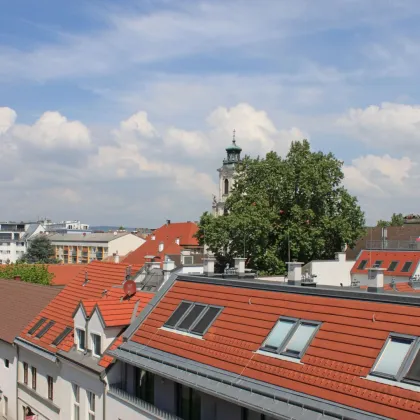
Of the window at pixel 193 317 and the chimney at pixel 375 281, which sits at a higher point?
the chimney at pixel 375 281

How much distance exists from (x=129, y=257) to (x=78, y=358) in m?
74.2

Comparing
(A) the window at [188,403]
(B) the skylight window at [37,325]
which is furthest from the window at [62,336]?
(A) the window at [188,403]

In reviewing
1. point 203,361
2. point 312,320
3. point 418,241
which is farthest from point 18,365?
point 418,241

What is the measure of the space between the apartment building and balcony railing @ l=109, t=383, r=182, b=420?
10585mm

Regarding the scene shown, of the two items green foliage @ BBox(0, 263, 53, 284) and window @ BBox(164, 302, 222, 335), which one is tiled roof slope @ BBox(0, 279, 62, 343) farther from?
green foliage @ BBox(0, 263, 53, 284)

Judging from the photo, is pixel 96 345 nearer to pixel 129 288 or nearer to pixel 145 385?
pixel 129 288

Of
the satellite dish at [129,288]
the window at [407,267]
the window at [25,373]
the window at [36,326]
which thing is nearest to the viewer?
the satellite dish at [129,288]

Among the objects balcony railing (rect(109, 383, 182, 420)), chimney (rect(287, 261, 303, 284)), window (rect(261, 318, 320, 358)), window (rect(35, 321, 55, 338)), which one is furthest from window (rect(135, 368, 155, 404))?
window (rect(35, 321, 55, 338))

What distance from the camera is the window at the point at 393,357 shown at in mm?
11266

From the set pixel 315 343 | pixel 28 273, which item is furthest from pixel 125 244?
pixel 315 343

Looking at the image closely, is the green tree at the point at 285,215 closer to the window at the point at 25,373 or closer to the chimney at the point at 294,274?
the window at the point at 25,373

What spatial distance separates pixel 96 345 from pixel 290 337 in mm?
8985

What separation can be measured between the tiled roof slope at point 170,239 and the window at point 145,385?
247 ft

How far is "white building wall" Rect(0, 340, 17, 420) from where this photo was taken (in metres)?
27.2
